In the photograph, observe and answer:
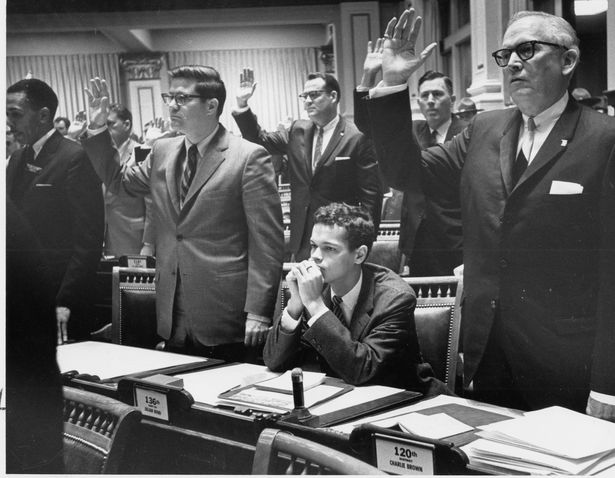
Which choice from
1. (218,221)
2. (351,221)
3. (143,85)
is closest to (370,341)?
(351,221)

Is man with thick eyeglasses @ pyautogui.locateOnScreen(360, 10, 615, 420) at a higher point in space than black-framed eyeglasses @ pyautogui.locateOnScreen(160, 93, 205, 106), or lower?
lower

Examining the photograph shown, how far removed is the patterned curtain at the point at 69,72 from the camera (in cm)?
212

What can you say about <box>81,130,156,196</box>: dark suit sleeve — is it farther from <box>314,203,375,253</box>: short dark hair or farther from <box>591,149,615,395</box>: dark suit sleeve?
<box>591,149,615,395</box>: dark suit sleeve

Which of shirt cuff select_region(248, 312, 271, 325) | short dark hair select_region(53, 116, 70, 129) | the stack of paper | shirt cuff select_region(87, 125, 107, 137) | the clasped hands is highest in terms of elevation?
short dark hair select_region(53, 116, 70, 129)

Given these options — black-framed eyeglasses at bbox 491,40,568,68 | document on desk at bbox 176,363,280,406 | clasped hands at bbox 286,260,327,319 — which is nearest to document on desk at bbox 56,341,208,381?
document on desk at bbox 176,363,280,406

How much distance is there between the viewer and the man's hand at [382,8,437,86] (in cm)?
198

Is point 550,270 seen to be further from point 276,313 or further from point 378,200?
point 276,313

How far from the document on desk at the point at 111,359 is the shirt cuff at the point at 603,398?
118 cm

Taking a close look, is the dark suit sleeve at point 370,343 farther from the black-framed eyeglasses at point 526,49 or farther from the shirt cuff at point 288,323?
the black-framed eyeglasses at point 526,49

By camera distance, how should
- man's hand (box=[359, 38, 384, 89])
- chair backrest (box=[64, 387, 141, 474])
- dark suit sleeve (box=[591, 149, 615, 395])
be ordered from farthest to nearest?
man's hand (box=[359, 38, 384, 89]) → dark suit sleeve (box=[591, 149, 615, 395]) → chair backrest (box=[64, 387, 141, 474])

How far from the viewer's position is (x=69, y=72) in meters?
2.18

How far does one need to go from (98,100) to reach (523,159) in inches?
51.4

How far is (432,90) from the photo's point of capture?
81.7 inches

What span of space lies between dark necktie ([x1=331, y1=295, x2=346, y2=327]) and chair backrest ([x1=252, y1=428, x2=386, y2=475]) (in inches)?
32.6
